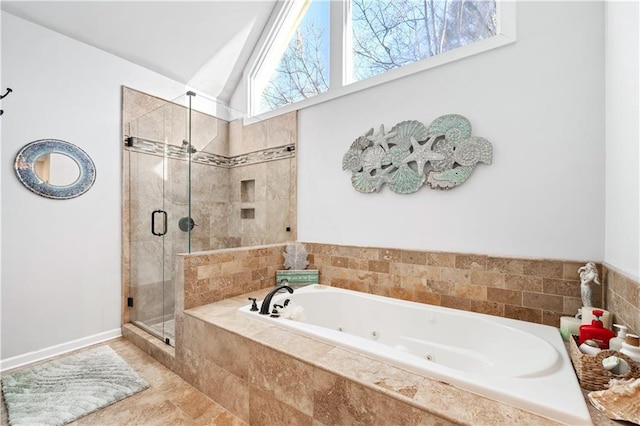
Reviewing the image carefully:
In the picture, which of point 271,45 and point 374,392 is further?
point 271,45

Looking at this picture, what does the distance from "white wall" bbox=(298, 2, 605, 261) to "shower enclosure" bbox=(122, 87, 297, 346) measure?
44.3 inches

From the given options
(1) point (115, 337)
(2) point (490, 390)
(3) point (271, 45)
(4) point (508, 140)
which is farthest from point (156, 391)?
(3) point (271, 45)

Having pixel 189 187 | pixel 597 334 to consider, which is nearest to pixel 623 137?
pixel 597 334

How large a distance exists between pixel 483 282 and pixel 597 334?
0.66 metres

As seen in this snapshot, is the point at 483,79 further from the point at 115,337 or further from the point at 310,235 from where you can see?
the point at 115,337

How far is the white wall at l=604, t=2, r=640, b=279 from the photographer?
3.93ft

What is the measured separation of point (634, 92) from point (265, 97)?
122 inches

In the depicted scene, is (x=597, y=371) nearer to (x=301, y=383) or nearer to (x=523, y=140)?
(x=301, y=383)

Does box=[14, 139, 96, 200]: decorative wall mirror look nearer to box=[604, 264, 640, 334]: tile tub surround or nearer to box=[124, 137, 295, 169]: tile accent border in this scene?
box=[124, 137, 295, 169]: tile accent border

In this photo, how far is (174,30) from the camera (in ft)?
9.17

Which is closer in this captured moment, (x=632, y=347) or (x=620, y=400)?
(x=620, y=400)

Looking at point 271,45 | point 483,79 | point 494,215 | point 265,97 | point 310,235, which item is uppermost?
point 271,45

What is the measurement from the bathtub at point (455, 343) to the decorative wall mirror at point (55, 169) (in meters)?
1.92

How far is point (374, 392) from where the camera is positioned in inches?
42.3
